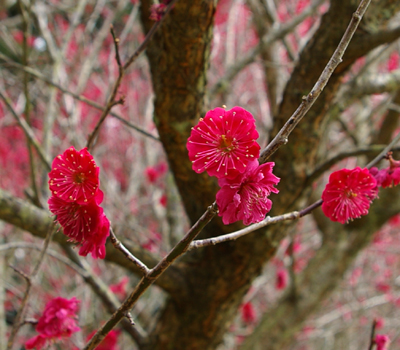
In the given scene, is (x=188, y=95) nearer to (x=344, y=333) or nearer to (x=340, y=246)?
(x=340, y=246)

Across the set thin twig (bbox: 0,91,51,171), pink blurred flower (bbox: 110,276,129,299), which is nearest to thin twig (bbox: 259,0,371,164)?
thin twig (bbox: 0,91,51,171)

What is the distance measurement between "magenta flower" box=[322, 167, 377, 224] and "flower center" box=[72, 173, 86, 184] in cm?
59

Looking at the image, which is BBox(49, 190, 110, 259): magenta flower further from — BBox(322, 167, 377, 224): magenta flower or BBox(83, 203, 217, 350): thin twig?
BBox(322, 167, 377, 224): magenta flower

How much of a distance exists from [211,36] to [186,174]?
569mm

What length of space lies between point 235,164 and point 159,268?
27 cm

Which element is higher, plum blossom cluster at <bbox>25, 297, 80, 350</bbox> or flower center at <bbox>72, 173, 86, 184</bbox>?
flower center at <bbox>72, 173, 86, 184</bbox>

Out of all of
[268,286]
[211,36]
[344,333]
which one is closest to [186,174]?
[211,36]

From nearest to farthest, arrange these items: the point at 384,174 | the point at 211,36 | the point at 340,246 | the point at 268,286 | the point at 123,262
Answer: the point at 384,174 → the point at 211,36 → the point at 123,262 → the point at 340,246 → the point at 268,286

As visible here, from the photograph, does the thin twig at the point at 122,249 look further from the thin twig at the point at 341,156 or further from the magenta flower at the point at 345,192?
the thin twig at the point at 341,156

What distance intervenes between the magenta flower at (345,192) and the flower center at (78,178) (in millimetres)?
588

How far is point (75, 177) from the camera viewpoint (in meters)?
0.78

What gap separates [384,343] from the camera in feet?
3.80

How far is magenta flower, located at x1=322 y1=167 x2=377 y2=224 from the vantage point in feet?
3.02

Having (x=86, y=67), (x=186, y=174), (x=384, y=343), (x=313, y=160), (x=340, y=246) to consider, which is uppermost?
(x=86, y=67)
